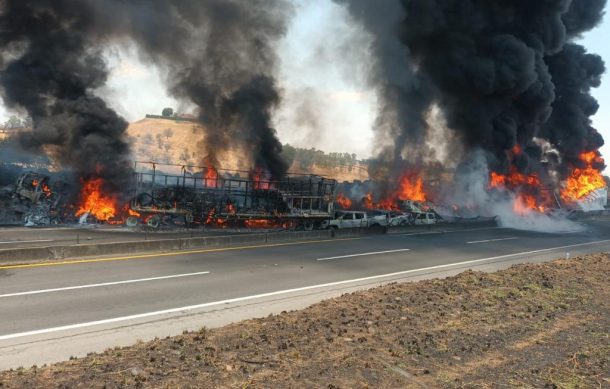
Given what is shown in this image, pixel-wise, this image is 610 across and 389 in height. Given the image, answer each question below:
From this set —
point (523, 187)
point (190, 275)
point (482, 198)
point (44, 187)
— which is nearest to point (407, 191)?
point (482, 198)

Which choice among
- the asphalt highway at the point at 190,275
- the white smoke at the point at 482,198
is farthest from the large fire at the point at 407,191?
the asphalt highway at the point at 190,275

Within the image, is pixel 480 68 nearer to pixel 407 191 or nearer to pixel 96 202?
pixel 407 191

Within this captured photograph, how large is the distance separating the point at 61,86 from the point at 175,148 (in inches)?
2295

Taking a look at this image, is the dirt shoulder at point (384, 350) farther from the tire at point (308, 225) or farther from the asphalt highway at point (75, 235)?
the tire at point (308, 225)

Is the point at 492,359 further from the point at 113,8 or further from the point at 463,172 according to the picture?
the point at 463,172

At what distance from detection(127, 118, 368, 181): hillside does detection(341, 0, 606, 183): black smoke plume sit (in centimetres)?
2489

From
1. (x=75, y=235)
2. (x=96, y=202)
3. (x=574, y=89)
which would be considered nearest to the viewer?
(x=75, y=235)

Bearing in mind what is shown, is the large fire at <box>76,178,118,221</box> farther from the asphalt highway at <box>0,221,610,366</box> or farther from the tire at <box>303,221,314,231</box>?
the asphalt highway at <box>0,221,610,366</box>

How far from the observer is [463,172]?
144ft

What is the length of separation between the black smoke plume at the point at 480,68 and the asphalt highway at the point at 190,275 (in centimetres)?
2324

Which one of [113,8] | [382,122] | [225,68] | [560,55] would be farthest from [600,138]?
[113,8]

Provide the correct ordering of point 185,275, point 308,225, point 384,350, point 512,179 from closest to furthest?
point 384,350
point 185,275
point 308,225
point 512,179

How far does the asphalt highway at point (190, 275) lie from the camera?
940 cm

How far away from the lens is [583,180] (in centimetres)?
5547
